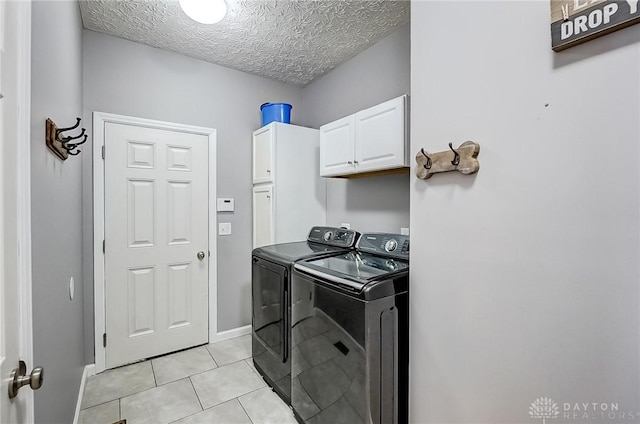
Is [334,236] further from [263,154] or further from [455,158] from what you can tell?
[455,158]

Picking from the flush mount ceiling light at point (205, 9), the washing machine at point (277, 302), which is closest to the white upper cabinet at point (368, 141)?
the washing machine at point (277, 302)

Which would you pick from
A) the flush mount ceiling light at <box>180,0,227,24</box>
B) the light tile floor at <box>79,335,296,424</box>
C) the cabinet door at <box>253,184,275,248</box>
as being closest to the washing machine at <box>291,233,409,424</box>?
the light tile floor at <box>79,335,296,424</box>

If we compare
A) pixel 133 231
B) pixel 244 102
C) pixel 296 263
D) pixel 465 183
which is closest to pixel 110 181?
pixel 133 231

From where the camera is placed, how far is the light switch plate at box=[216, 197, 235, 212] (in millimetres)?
2902

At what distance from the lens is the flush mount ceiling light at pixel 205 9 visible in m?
1.89

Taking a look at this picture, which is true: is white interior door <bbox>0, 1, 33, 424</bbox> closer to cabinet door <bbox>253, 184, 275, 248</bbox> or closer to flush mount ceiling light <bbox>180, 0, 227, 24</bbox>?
flush mount ceiling light <bbox>180, 0, 227, 24</bbox>

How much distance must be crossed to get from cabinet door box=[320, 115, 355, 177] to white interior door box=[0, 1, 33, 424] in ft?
5.91

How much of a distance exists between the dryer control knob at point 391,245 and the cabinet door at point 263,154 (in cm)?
127

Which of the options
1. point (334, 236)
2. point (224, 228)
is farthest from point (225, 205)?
point (334, 236)

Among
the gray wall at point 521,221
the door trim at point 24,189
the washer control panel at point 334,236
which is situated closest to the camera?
the door trim at point 24,189

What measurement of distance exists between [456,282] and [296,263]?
0.96 m

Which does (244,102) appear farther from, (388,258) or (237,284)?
(388,258)

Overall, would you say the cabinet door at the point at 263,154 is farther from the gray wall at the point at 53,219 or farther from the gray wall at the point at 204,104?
the gray wall at the point at 53,219

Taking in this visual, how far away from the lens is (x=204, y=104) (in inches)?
112
